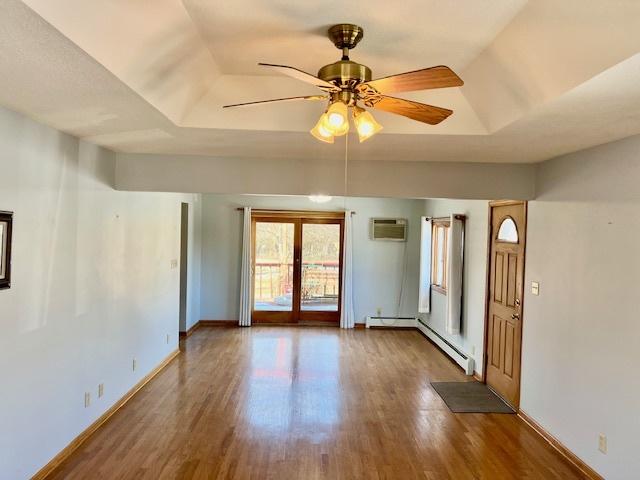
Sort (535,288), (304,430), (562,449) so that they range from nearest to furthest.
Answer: (562,449) < (304,430) < (535,288)

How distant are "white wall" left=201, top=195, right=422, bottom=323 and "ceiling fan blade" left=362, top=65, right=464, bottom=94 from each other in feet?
18.6

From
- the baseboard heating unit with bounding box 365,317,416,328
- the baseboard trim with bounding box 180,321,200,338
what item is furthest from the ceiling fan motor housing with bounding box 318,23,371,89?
the baseboard heating unit with bounding box 365,317,416,328

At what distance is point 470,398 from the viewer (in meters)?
4.39

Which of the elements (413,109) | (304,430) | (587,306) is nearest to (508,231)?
(587,306)

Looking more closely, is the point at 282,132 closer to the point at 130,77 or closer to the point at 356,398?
the point at 130,77

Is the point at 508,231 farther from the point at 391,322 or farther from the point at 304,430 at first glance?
the point at 391,322

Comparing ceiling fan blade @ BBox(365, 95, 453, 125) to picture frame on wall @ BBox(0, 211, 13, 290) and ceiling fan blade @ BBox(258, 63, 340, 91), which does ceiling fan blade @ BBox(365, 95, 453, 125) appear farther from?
picture frame on wall @ BBox(0, 211, 13, 290)

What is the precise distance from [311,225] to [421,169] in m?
3.91

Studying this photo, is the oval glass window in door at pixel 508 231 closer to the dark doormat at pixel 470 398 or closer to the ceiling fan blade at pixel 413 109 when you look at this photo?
the dark doormat at pixel 470 398

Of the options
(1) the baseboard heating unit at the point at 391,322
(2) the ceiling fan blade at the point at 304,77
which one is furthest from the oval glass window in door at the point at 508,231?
(1) the baseboard heating unit at the point at 391,322

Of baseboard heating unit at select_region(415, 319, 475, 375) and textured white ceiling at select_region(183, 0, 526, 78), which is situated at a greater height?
textured white ceiling at select_region(183, 0, 526, 78)

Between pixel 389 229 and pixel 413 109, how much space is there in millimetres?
5618

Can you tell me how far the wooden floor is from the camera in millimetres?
3049

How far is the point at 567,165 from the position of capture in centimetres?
342
